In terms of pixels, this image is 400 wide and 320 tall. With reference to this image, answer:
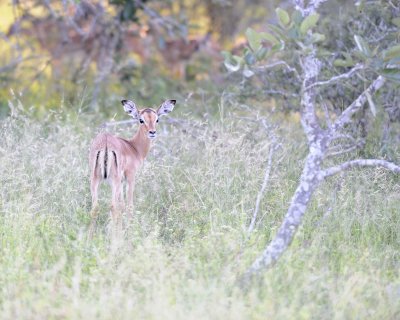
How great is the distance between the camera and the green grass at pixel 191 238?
14.1 ft

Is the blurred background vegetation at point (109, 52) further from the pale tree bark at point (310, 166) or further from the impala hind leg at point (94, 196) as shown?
the pale tree bark at point (310, 166)

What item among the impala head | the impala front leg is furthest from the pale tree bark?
the impala head

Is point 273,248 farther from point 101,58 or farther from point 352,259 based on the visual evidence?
point 101,58

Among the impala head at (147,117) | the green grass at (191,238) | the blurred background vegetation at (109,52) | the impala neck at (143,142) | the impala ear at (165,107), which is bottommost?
the green grass at (191,238)

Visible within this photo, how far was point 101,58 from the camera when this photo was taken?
36.9ft

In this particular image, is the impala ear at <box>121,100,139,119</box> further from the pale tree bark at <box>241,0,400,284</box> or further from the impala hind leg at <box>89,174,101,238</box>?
the pale tree bark at <box>241,0,400,284</box>

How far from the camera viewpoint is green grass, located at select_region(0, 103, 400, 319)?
4.30m

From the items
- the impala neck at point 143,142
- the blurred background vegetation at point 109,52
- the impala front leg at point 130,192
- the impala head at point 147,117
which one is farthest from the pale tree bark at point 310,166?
the blurred background vegetation at point 109,52

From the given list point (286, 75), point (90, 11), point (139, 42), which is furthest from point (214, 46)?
point (286, 75)

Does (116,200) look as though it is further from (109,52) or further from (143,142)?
(109,52)

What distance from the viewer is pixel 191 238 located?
536cm

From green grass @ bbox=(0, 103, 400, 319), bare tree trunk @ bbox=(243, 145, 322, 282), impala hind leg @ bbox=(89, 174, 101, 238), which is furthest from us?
impala hind leg @ bbox=(89, 174, 101, 238)

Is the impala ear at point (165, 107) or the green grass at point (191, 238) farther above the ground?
the impala ear at point (165, 107)

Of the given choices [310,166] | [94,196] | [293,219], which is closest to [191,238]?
[293,219]
